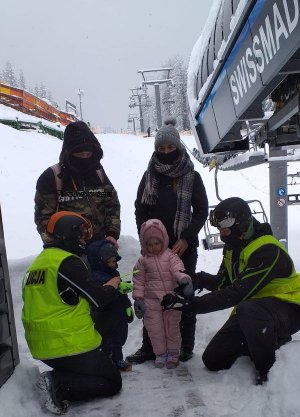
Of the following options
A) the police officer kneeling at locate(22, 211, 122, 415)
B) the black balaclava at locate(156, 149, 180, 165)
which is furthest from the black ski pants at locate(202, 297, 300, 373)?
the black balaclava at locate(156, 149, 180, 165)

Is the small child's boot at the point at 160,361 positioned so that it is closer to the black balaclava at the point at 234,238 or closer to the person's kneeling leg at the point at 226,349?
the person's kneeling leg at the point at 226,349

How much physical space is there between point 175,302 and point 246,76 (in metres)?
1.75

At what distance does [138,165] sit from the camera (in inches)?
1109

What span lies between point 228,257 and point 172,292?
1.79 ft

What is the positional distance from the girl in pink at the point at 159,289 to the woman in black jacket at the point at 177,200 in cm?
13

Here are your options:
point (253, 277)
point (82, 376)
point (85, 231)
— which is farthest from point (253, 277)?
point (82, 376)

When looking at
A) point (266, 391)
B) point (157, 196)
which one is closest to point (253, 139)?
point (157, 196)

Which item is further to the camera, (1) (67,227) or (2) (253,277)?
(2) (253,277)

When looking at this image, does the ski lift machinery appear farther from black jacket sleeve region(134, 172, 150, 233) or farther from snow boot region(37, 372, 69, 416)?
snow boot region(37, 372, 69, 416)

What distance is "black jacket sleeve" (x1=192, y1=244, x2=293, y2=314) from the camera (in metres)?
3.11

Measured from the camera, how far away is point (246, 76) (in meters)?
3.40

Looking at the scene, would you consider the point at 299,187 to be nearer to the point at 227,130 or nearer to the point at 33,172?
the point at 33,172

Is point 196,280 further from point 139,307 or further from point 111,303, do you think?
point 111,303

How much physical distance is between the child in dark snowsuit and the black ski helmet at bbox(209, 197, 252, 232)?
830mm
